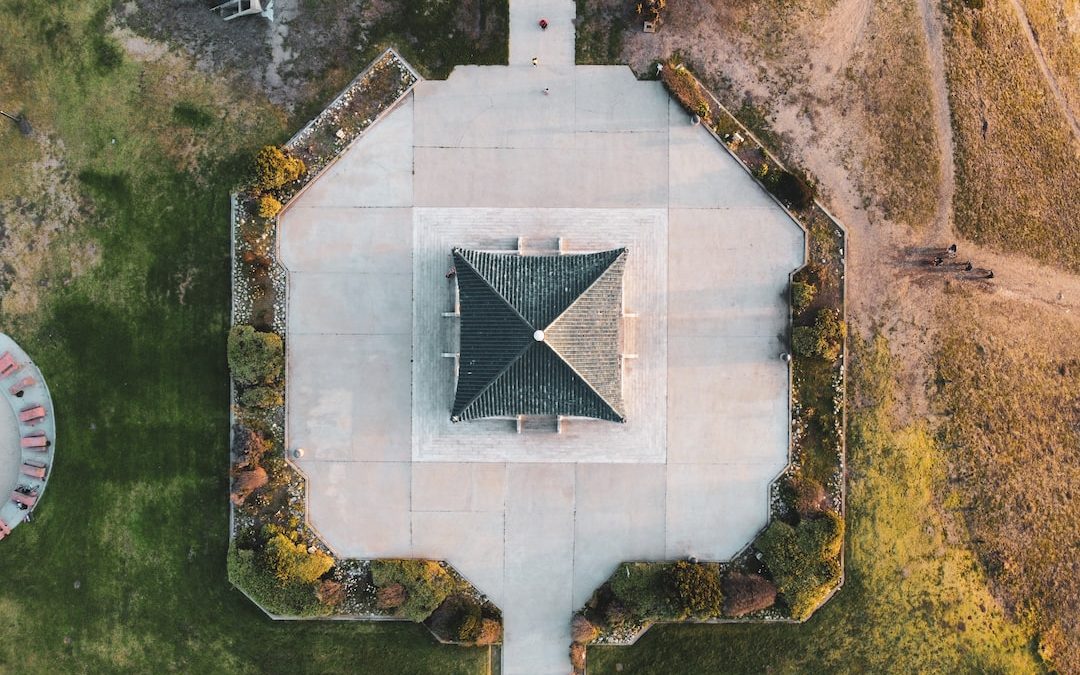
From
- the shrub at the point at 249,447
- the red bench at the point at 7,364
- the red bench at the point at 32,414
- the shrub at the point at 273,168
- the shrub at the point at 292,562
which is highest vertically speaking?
the shrub at the point at 273,168

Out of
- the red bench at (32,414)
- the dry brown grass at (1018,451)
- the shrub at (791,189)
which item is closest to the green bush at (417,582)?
the red bench at (32,414)

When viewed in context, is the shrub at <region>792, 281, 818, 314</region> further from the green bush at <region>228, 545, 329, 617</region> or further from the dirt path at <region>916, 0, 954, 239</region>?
the green bush at <region>228, 545, 329, 617</region>

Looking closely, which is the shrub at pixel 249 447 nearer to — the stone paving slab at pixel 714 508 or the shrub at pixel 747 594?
the stone paving slab at pixel 714 508

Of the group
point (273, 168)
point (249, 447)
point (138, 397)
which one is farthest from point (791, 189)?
point (138, 397)

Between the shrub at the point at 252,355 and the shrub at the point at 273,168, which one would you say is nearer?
the shrub at the point at 273,168

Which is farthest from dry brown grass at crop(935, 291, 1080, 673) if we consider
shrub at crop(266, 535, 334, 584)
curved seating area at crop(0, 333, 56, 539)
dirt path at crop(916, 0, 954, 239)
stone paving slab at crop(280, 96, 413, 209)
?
curved seating area at crop(0, 333, 56, 539)

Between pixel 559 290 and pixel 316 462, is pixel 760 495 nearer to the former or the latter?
pixel 559 290

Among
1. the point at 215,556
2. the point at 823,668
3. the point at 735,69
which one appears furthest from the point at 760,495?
the point at 215,556
